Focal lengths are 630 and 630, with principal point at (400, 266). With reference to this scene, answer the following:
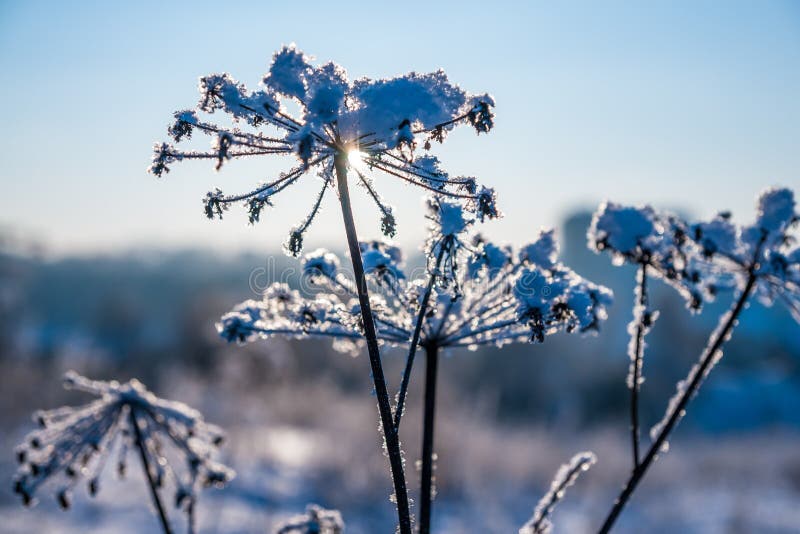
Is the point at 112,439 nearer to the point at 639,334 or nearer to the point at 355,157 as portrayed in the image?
the point at 355,157

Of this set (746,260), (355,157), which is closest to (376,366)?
(355,157)

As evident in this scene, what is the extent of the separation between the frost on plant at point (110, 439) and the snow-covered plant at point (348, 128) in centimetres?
141

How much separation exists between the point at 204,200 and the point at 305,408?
21.7 meters

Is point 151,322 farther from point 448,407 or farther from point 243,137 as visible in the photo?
point 243,137

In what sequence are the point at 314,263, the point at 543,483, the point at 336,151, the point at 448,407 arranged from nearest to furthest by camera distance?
the point at 336,151 → the point at 314,263 → the point at 543,483 → the point at 448,407

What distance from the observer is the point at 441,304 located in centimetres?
260

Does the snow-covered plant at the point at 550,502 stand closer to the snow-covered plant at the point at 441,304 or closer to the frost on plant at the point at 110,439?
the snow-covered plant at the point at 441,304

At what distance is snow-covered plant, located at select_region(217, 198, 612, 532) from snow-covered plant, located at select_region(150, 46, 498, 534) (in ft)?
0.69

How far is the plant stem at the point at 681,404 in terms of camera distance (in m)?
2.18

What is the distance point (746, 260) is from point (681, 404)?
80 cm

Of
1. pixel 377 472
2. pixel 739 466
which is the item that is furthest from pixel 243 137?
pixel 739 466

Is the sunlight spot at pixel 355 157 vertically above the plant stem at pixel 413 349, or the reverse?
the sunlight spot at pixel 355 157

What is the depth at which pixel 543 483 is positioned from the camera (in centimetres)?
1733

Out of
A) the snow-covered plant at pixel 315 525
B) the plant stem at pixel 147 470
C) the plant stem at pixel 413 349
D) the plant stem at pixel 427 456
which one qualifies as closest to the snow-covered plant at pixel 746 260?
the plant stem at pixel 427 456
